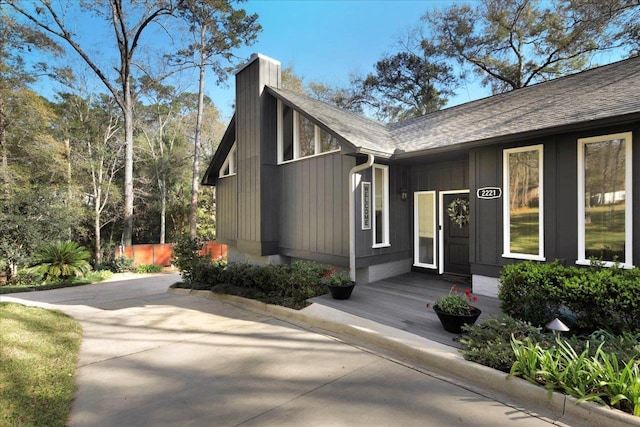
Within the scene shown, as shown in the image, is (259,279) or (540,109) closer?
(540,109)

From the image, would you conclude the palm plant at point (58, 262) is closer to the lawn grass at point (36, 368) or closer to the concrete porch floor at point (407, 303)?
the lawn grass at point (36, 368)

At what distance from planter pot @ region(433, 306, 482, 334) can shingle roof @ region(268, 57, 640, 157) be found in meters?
3.13

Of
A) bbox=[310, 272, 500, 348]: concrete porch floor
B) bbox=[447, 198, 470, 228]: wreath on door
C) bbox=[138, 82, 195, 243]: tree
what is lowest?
bbox=[310, 272, 500, 348]: concrete porch floor

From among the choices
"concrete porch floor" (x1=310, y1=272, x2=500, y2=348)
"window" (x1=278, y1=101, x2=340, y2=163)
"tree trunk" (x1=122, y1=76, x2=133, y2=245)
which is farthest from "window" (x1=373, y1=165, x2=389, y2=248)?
"tree trunk" (x1=122, y1=76, x2=133, y2=245)

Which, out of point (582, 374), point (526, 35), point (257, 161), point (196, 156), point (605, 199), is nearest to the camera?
point (582, 374)

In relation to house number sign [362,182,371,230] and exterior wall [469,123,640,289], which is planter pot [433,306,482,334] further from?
house number sign [362,182,371,230]

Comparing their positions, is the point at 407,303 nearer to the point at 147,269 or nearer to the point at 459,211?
the point at 459,211

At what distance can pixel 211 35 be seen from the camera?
17.3 m

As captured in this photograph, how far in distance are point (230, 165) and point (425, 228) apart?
6715mm

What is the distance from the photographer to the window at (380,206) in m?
6.98

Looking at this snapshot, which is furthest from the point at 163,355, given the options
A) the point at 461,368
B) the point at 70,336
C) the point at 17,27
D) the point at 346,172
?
the point at 17,27

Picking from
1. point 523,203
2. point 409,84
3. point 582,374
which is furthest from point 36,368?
point 409,84

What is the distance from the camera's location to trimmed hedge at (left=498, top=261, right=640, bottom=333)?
332 cm

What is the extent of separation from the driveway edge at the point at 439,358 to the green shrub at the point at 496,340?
0.10 metres
